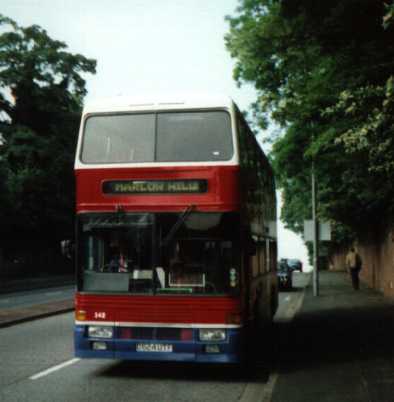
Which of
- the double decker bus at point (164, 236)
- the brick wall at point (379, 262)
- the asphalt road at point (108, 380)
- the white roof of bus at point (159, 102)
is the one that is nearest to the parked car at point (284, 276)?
the brick wall at point (379, 262)

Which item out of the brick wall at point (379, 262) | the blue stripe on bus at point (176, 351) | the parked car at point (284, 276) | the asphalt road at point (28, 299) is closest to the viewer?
the blue stripe on bus at point (176, 351)

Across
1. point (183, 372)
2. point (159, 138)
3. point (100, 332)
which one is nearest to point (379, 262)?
point (183, 372)

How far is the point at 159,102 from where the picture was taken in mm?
10180

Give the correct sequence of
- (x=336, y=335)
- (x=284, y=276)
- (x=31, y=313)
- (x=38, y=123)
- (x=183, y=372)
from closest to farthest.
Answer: (x=183, y=372) < (x=336, y=335) < (x=31, y=313) < (x=284, y=276) < (x=38, y=123)

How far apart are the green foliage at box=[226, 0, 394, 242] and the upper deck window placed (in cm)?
270

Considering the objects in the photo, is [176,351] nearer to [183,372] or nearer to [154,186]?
[183,372]

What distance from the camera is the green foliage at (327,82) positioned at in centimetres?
1194

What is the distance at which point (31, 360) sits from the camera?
448 inches

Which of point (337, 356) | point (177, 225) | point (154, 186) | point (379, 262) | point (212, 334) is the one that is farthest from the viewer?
point (379, 262)

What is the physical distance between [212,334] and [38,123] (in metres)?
38.5

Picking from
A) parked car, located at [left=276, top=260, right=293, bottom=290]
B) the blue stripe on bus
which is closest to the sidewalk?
the blue stripe on bus

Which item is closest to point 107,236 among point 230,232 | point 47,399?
point 230,232

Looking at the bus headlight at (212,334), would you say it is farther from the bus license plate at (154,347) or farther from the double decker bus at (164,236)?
the bus license plate at (154,347)

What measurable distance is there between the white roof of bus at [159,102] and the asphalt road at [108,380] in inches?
149
